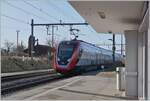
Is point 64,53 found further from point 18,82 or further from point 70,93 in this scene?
point 70,93

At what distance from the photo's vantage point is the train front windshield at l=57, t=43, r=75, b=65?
121 ft

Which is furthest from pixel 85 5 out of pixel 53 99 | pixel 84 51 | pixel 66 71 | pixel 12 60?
pixel 12 60

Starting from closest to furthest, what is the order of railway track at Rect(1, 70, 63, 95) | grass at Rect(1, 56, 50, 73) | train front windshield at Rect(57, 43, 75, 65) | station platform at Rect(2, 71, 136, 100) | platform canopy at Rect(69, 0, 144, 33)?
platform canopy at Rect(69, 0, 144, 33) → station platform at Rect(2, 71, 136, 100) → railway track at Rect(1, 70, 63, 95) → train front windshield at Rect(57, 43, 75, 65) → grass at Rect(1, 56, 50, 73)

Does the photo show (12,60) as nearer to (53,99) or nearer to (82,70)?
(82,70)

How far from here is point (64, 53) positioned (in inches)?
1454

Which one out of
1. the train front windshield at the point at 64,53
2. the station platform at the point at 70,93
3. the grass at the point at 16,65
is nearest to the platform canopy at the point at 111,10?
the station platform at the point at 70,93

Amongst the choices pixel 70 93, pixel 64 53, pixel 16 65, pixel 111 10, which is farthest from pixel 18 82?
pixel 16 65

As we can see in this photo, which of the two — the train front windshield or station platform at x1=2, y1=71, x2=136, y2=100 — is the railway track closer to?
station platform at x1=2, y1=71, x2=136, y2=100

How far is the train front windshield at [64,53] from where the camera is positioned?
36.9 metres

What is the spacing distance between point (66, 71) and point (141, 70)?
67.9ft

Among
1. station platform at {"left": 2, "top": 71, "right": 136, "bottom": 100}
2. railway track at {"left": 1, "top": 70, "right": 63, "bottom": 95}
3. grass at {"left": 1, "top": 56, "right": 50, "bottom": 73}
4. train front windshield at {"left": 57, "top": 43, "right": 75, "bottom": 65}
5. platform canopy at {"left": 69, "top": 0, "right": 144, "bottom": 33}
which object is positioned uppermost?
platform canopy at {"left": 69, "top": 0, "right": 144, "bottom": 33}

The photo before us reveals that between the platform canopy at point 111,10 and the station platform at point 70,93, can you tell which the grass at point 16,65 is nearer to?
the station platform at point 70,93

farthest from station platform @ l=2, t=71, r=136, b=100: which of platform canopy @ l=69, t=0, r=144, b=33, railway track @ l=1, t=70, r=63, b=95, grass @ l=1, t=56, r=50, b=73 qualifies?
grass @ l=1, t=56, r=50, b=73

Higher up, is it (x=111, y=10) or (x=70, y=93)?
(x=111, y=10)
